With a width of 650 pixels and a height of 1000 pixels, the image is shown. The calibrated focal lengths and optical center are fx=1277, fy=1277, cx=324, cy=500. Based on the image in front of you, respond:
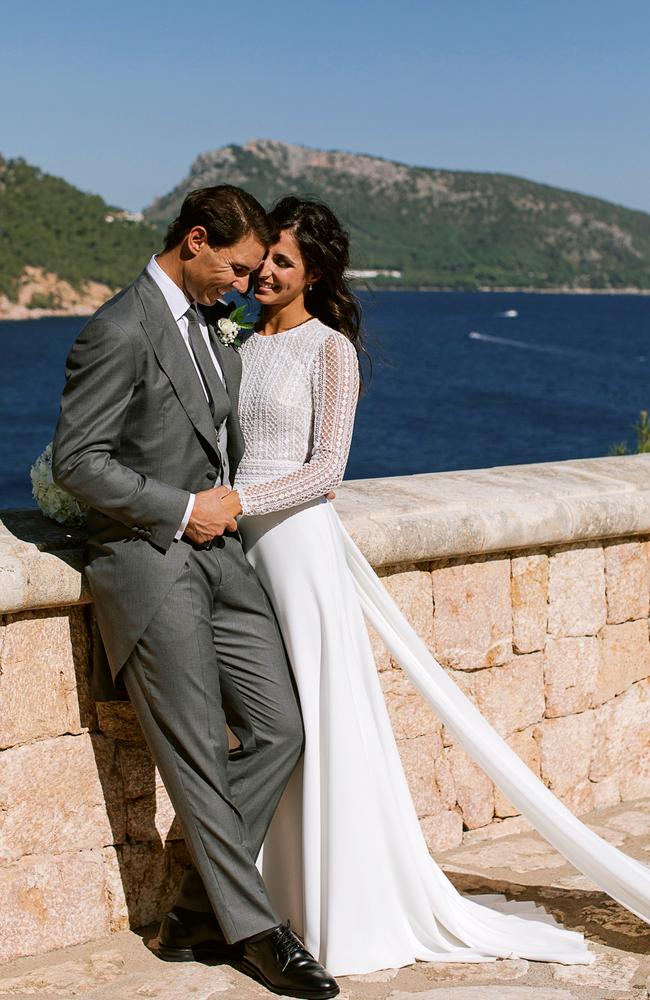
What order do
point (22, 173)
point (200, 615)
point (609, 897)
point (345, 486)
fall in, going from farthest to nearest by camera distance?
point (22, 173) < point (345, 486) < point (609, 897) < point (200, 615)

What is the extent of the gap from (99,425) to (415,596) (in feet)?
4.65

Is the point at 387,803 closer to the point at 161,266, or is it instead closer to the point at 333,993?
the point at 333,993

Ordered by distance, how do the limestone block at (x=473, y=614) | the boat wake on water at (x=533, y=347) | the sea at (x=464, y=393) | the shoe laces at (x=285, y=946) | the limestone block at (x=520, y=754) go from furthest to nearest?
the boat wake on water at (x=533, y=347) < the sea at (x=464, y=393) < the limestone block at (x=520, y=754) < the limestone block at (x=473, y=614) < the shoe laces at (x=285, y=946)

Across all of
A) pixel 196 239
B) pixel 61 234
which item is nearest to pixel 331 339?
pixel 196 239

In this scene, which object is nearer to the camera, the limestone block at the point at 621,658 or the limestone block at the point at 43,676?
the limestone block at the point at 43,676

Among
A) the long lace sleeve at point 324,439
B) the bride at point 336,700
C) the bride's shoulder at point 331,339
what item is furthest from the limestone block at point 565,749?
the bride's shoulder at point 331,339

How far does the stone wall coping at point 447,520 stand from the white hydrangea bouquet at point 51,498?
62 mm

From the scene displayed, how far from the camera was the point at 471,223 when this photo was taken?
16300 cm

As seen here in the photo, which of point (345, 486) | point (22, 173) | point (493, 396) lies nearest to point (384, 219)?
point (22, 173)

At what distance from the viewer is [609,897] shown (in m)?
3.82

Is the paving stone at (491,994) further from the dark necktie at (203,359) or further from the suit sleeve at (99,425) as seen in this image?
the dark necktie at (203,359)

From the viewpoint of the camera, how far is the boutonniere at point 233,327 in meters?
3.26

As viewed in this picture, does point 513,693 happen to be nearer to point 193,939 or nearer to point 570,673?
point 570,673

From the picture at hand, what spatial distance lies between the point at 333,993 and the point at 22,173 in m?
124
